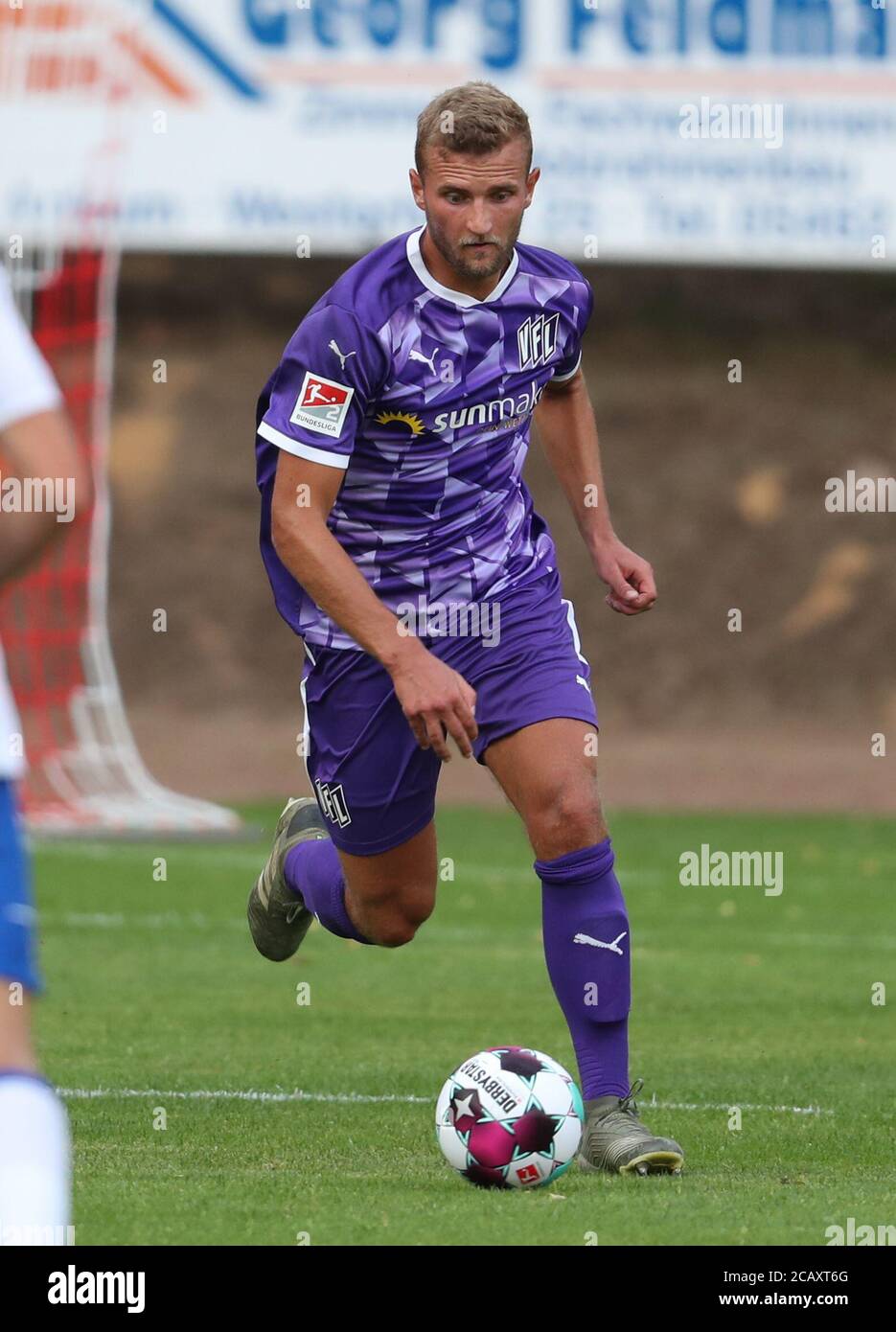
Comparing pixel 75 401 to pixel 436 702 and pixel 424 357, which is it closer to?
pixel 424 357

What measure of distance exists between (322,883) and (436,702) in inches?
63.6

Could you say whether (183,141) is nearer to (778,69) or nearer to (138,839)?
(778,69)

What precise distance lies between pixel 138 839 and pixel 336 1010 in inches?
237

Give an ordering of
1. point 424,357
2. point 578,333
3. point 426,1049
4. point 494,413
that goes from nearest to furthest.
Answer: point 424,357 < point 494,413 < point 578,333 < point 426,1049

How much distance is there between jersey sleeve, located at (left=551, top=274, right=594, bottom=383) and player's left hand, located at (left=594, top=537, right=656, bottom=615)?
0.47 m

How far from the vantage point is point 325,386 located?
215 inches

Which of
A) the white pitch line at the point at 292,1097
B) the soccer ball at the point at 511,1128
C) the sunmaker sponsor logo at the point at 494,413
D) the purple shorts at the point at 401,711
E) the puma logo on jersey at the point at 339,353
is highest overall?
the puma logo on jersey at the point at 339,353

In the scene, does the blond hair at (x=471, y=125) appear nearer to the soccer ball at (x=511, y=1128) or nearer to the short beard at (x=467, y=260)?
the short beard at (x=467, y=260)

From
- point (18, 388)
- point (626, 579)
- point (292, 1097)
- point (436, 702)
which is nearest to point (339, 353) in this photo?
point (436, 702)

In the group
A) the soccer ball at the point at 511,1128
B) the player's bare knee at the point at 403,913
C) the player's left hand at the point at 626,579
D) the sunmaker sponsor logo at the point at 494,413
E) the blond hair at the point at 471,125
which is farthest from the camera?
the player's bare knee at the point at 403,913

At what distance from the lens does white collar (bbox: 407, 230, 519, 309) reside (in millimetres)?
5633

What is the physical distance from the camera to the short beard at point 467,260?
217 inches

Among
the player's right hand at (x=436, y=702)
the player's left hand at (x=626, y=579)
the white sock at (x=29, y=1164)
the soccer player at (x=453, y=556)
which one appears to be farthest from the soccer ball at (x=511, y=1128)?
the white sock at (x=29, y=1164)

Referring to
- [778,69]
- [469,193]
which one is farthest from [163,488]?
[469,193]
